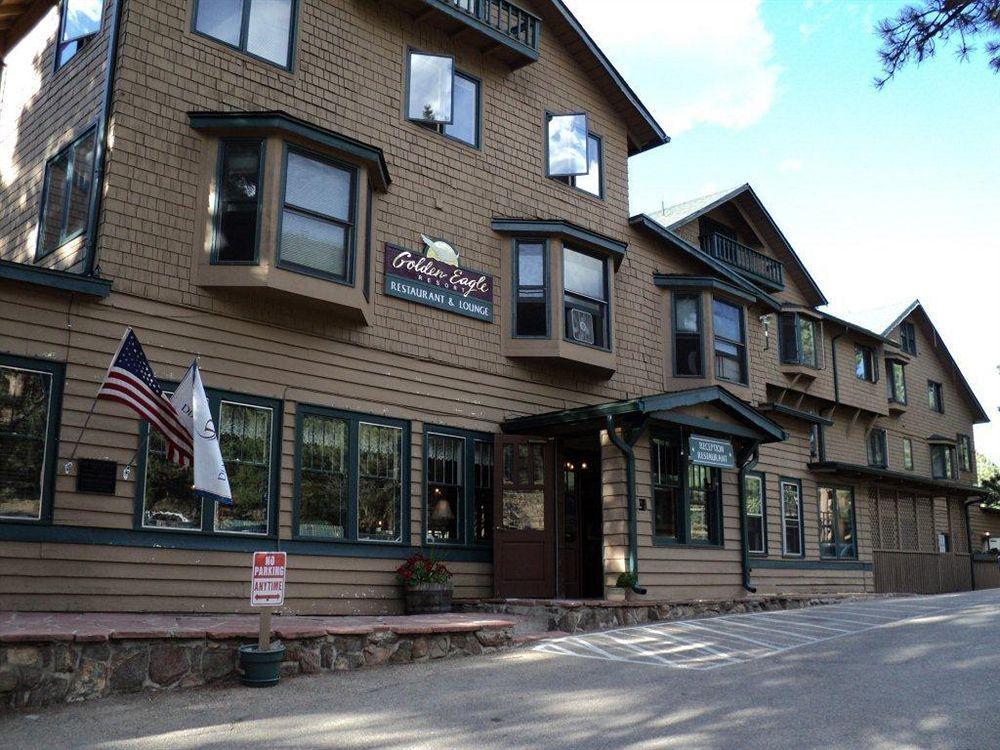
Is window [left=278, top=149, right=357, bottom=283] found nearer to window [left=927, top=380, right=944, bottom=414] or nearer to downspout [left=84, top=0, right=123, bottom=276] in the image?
downspout [left=84, top=0, right=123, bottom=276]

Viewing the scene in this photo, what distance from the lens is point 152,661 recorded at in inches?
321

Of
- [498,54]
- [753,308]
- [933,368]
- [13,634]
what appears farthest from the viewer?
[933,368]

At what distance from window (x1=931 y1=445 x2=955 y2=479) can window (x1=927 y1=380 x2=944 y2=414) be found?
4.40 ft

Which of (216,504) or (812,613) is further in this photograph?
(812,613)

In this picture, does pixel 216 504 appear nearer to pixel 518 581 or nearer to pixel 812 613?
pixel 518 581

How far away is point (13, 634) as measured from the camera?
7.45m

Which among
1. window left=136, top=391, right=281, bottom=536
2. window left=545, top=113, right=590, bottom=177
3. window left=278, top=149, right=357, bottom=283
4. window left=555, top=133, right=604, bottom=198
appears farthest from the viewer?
window left=555, top=133, right=604, bottom=198

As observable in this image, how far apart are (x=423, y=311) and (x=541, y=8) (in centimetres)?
626

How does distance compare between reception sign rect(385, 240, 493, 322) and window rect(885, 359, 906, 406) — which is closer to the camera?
reception sign rect(385, 240, 493, 322)

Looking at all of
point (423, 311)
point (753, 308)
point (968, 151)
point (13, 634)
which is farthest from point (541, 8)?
point (13, 634)

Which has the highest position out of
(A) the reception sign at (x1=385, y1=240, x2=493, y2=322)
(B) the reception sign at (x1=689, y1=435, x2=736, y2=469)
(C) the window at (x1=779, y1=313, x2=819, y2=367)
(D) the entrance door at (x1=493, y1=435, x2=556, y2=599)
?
(C) the window at (x1=779, y1=313, x2=819, y2=367)

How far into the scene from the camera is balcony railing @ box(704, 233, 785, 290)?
2076 cm

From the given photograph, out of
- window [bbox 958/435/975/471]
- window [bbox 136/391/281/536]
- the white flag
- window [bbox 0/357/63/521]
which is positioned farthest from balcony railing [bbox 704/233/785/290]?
window [bbox 958/435/975/471]

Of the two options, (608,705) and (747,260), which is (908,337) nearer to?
(747,260)
